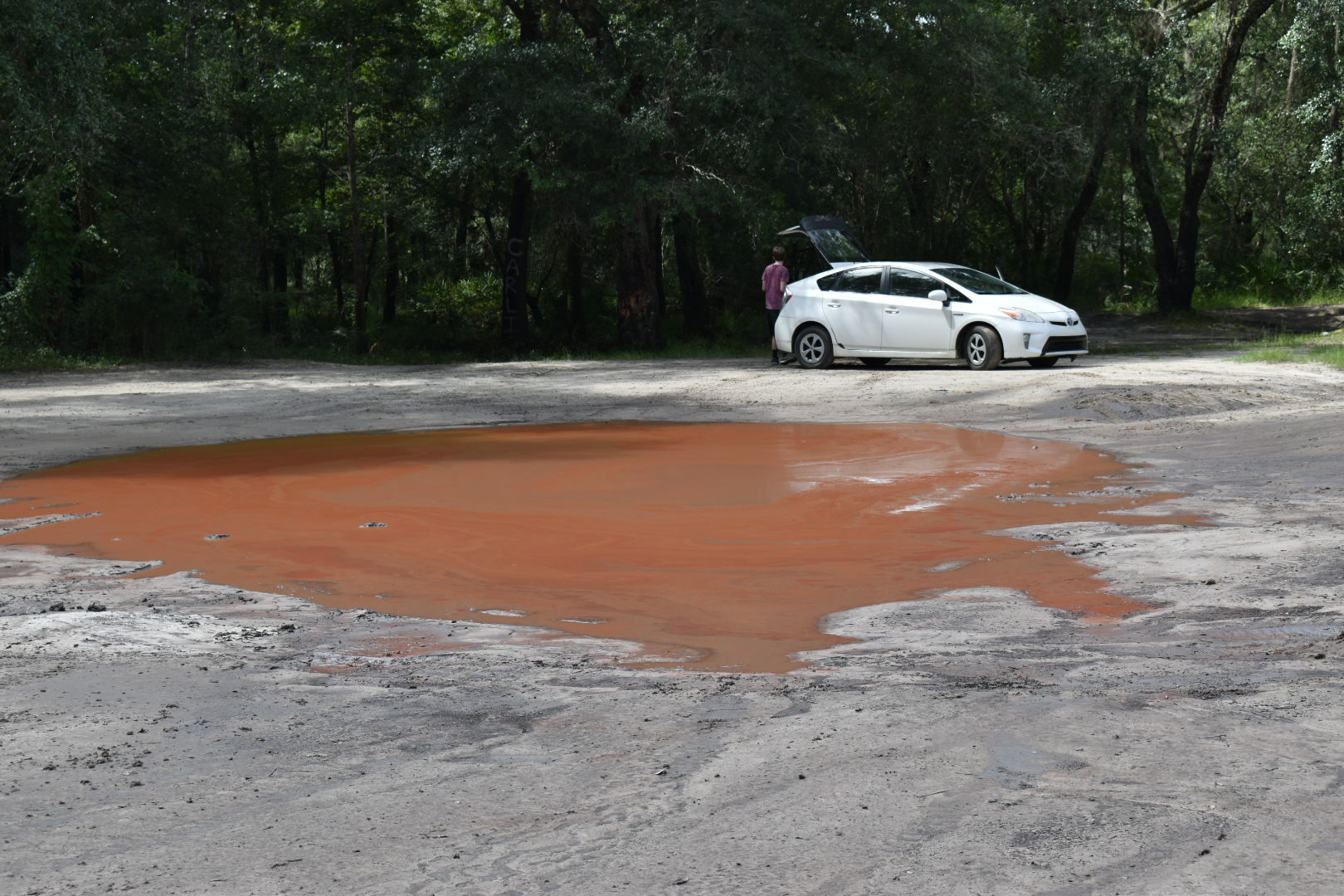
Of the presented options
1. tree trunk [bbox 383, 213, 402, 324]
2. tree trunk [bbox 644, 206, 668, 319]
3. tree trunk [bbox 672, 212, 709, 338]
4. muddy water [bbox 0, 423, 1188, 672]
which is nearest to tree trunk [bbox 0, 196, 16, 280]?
tree trunk [bbox 383, 213, 402, 324]

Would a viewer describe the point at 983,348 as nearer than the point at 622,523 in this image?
No

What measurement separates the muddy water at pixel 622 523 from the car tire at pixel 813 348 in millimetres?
6798

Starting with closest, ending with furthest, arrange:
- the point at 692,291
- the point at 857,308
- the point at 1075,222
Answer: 1. the point at 857,308
2. the point at 692,291
3. the point at 1075,222

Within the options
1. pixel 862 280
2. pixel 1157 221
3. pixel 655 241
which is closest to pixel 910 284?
pixel 862 280

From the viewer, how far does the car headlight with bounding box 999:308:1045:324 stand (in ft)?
61.6

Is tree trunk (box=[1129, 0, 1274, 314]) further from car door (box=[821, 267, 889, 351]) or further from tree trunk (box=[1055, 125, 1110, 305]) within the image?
car door (box=[821, 267, 889, 351])

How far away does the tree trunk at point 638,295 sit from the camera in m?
→ 27.0

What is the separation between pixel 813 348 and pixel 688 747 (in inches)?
670

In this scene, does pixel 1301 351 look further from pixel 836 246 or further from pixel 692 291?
pixel 692 291

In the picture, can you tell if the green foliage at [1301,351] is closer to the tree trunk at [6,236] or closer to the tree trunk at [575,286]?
the tree trunk at [575,286]

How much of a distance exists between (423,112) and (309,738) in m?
27.9

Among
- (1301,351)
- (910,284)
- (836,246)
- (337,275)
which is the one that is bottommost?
(1301,351)

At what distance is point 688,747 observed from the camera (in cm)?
399

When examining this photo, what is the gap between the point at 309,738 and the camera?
410 cm
